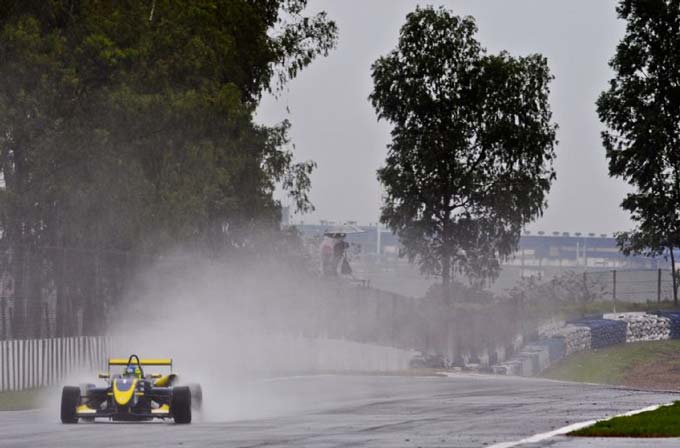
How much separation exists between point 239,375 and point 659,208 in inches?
1131

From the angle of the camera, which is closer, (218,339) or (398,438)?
(398,438)

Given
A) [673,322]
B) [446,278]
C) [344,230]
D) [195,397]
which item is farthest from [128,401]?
[344,230]

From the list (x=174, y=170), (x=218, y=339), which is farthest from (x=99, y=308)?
(x=174, y=170)

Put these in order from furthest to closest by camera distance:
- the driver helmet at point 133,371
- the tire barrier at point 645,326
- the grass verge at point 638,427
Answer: the tire barrier at point 645,326 < the driver helmet at point 133,371 < the grass verge at point 638,427

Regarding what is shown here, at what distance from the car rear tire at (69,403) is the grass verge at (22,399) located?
248 inches

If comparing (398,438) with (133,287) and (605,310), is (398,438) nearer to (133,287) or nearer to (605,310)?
(133,287)

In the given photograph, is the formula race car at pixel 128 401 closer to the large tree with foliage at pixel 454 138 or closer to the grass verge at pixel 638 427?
the grass verge at pixel 638 427

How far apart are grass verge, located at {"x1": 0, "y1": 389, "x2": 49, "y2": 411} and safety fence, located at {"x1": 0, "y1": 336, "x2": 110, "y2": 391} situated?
0.26 meters

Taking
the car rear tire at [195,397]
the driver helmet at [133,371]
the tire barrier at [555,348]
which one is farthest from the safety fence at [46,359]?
the tire barrier at [555,348]

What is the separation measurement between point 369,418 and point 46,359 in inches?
449

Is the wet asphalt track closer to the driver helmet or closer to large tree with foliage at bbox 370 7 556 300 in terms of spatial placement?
the driver helmet

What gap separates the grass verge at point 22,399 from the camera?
25.0 metres

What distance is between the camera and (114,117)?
40.0 m

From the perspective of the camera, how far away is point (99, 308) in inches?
1261
